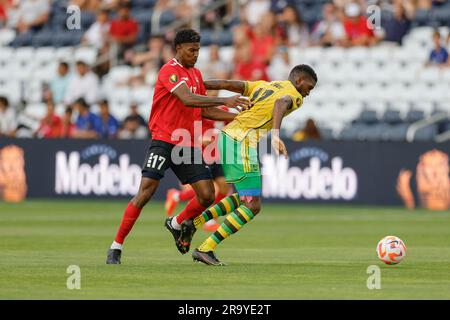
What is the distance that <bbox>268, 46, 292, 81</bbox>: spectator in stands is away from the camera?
25.7m

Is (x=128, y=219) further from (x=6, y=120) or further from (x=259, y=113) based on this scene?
(x=6, y=120)

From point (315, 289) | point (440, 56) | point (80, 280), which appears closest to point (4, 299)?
point (80, 280)

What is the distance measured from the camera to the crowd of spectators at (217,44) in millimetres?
25984

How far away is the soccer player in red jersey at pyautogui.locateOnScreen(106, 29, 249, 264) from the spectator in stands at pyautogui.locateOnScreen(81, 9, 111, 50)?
16.9 meters

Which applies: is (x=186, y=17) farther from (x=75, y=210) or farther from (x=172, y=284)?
(x=172, y=284)

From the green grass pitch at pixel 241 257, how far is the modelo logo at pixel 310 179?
3.06 ft

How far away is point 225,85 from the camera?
1324cm

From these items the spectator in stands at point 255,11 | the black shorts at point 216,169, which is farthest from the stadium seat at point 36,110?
the black shorts at point 216,169

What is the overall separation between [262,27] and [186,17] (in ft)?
10.7

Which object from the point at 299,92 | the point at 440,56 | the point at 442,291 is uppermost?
the point at 440,56

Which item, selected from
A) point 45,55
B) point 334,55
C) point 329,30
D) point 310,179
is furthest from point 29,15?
point 310,179

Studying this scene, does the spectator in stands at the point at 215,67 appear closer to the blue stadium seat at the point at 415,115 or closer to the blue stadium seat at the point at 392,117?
the blue stadium seat at the point at 392,117

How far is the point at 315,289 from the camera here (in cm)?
1090

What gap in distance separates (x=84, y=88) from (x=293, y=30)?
481 cm
